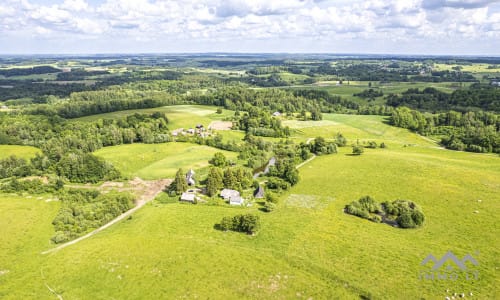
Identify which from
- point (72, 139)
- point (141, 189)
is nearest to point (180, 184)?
point (141, 189)

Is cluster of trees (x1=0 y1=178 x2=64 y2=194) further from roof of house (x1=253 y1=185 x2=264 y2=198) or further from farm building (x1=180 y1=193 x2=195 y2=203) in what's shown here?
roof of house (x1=253 y1=185 x2=264 y2=198)

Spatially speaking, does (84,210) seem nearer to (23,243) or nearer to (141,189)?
(23,243)

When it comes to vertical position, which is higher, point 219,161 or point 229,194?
point 219,161

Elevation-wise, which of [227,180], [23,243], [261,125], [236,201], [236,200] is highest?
[261,125]

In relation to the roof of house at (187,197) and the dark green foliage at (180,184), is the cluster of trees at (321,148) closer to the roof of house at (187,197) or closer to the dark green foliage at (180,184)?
the dark green foliage at (180,184)

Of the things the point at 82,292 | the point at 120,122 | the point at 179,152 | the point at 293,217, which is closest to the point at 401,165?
the point at 293,217

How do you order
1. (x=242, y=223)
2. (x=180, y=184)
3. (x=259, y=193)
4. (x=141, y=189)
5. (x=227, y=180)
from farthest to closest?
(x=141, y=189) < (x=227, y=180) < (x=180, y=184) < (x=259, y=193) < (x=242, y=223)

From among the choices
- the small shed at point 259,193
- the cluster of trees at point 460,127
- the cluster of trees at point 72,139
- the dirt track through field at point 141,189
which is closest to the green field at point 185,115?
the cluster of trees at point 72,139
